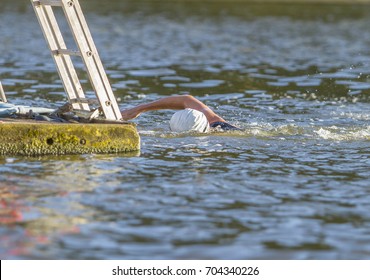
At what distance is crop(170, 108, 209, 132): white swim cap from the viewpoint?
594 inches

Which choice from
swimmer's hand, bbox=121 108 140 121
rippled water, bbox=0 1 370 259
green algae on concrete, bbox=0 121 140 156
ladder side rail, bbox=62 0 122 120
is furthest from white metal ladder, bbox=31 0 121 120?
swimmer's hand, bbox=121 108 140 121

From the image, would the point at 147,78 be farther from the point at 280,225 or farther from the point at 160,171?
the point at 280,225

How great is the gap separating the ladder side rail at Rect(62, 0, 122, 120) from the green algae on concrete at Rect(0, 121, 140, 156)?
13.1 inches

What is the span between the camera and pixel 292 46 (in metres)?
34.5

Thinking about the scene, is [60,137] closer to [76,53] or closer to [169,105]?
[76,53]

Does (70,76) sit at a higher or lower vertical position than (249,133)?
higher

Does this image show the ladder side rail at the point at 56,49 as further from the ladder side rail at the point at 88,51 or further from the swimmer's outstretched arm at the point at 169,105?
the swimmer's outstretched arm at the point at 169,105

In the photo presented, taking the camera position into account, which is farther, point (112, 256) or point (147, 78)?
point (147, 78)

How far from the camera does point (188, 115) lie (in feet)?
49.7

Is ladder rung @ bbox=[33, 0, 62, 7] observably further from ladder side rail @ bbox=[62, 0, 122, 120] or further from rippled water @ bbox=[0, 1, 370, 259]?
rippled water @ bbox=[0, 1, 370, 259]

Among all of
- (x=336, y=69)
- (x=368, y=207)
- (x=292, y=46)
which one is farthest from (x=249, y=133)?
(x=292, y=46)

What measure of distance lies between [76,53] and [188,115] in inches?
105

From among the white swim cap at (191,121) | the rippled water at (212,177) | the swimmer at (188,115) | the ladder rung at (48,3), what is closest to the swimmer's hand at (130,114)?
the swimmer at (188,115)

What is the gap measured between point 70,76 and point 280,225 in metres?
4.84
